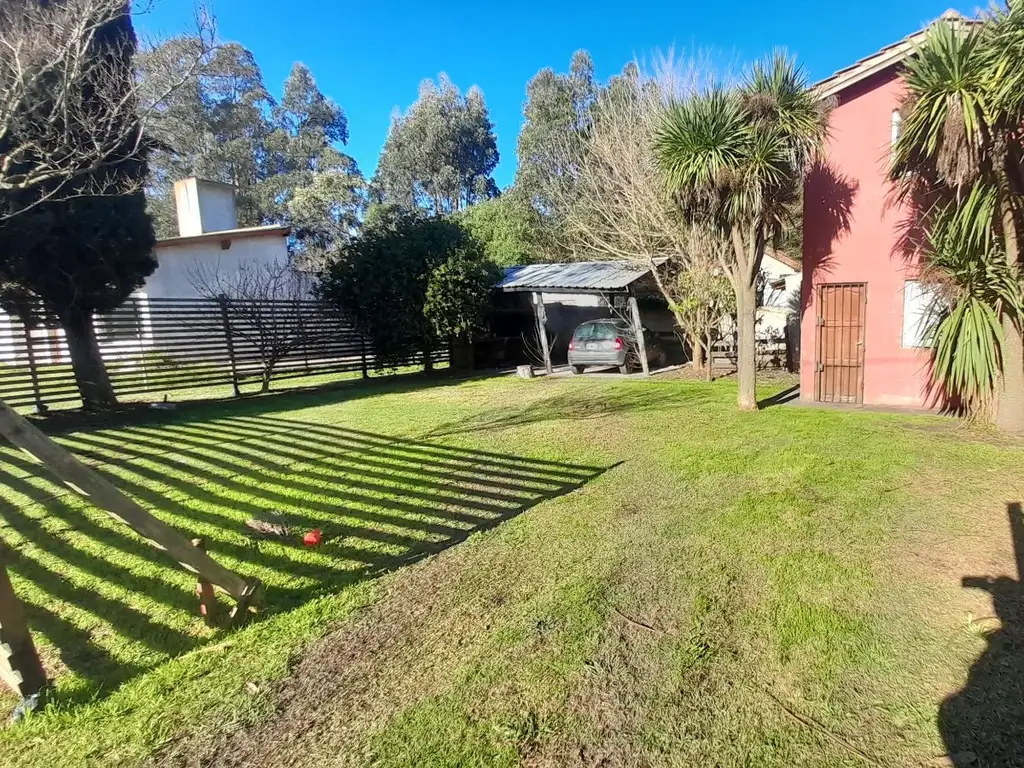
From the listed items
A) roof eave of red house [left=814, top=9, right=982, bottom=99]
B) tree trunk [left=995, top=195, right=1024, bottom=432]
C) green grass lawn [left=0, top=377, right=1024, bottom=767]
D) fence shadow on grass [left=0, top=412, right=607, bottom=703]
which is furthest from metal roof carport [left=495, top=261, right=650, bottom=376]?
fence shadow on grass [left=0, top=412, right=607, bottom=703]

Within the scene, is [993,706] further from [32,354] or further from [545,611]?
[32,354]

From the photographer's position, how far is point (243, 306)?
12453mm

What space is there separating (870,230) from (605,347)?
6.58m

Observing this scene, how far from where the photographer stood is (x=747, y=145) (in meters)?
7.98

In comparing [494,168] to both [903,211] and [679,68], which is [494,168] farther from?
[903,211]

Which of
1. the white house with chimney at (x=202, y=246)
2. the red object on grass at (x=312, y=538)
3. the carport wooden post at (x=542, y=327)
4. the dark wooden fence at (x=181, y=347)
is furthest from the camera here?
the white house with chimney at (x=202, y=246)

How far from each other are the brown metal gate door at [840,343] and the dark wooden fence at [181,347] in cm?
1037

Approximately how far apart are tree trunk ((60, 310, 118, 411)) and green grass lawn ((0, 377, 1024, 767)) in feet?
15.8

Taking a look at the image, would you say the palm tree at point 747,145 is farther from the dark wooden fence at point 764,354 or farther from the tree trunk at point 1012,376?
the dark wooden fence at point 764,354

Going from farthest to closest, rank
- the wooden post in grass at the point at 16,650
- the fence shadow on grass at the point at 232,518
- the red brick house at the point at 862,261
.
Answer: the red brick house at the point at 862,261 < the fence shadow on grass at the point at 232,518 < the wooden post in grass at the point at 16,650

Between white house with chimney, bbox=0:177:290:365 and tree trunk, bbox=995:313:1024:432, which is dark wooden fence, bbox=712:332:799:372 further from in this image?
white house with chimney, bbox=0:177:290:365

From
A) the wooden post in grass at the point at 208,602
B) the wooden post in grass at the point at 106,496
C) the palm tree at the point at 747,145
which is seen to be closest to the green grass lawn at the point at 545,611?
the wooden post in grass at the point at 208,602

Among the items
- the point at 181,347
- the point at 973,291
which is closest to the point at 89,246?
the point at 181,347

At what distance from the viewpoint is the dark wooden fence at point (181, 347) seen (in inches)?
380
